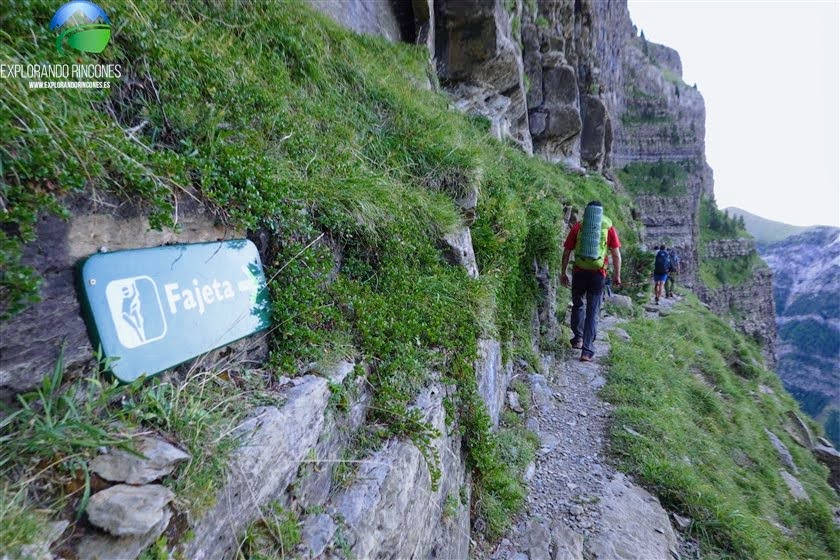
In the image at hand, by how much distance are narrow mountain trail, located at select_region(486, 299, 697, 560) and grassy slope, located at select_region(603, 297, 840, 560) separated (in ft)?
0.85

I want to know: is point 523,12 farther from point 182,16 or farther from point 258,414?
point 258,414

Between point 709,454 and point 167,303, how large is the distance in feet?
20.0

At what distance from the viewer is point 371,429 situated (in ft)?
7.98

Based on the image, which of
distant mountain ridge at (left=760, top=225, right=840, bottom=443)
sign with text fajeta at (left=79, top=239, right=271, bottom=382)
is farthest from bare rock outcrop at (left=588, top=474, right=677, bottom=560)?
distant mountain ridge at (left=760, top=225, right=840, bottom=443)

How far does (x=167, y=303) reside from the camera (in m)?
1.71

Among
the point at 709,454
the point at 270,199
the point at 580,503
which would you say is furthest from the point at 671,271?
the point at 270,199

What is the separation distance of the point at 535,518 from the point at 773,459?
6369 mm

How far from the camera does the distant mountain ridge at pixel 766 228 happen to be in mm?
134750

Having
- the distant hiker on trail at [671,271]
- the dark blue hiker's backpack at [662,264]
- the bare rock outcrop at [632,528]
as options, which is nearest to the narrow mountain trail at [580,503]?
the bare rock outcrop at [632,528]

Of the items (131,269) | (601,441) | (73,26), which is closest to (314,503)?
(131,269)

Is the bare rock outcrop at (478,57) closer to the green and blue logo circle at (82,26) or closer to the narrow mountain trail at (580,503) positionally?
the narrow mountain trail at (580,503)

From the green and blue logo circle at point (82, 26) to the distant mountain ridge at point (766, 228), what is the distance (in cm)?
16839

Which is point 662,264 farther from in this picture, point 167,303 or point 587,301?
point 167,303

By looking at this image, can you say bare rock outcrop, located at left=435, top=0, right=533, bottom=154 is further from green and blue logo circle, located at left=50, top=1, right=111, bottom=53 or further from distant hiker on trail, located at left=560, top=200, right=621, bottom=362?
green and blue logo circle, located at left=50, top=1, right=111, bottom=53
